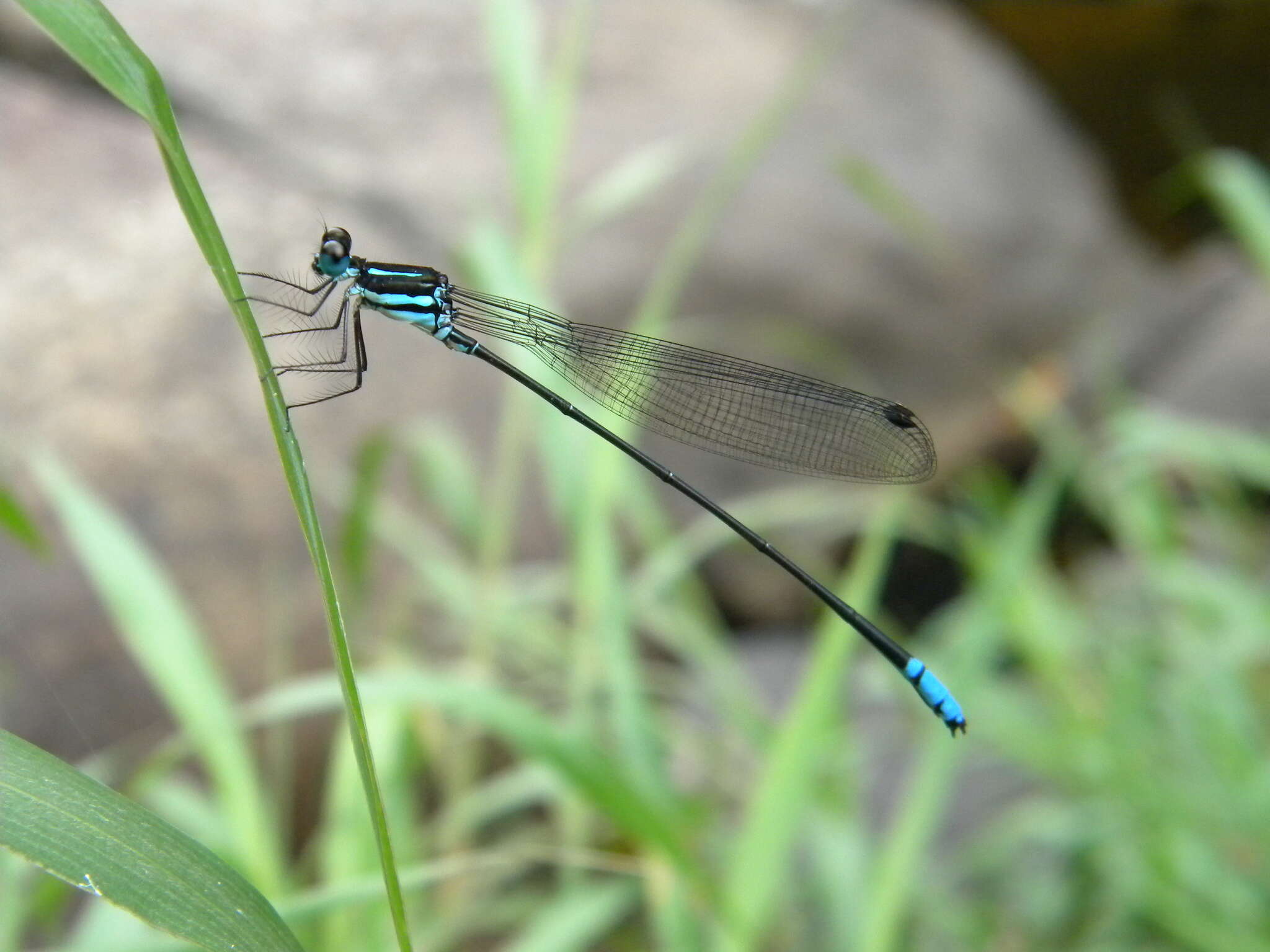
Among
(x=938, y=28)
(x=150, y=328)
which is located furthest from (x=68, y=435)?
(x=938, y=28)

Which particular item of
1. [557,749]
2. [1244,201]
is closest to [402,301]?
[557,749]

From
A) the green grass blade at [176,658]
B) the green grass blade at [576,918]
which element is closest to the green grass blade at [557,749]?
the green grass blade at [176,658]

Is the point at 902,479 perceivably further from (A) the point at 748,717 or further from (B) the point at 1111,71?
(B) the point at 1111,71

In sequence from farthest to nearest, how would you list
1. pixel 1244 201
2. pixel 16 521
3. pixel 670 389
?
1. pixel 1244 201
2. pixel 670 389
3. pixel 16 521

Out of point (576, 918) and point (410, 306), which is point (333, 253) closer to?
point (410, 306)

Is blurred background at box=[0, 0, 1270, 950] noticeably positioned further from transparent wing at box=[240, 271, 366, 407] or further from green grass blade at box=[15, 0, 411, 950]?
green grass blade at box=[15, 0, 411, 950]

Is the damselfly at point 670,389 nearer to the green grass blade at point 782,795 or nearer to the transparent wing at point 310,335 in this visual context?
the transparent wing at point 310,335

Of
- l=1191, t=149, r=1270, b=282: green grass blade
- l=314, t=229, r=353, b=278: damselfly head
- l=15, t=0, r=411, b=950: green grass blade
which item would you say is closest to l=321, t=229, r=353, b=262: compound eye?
l=314, t=229, r=353, b=278: damselfly head
